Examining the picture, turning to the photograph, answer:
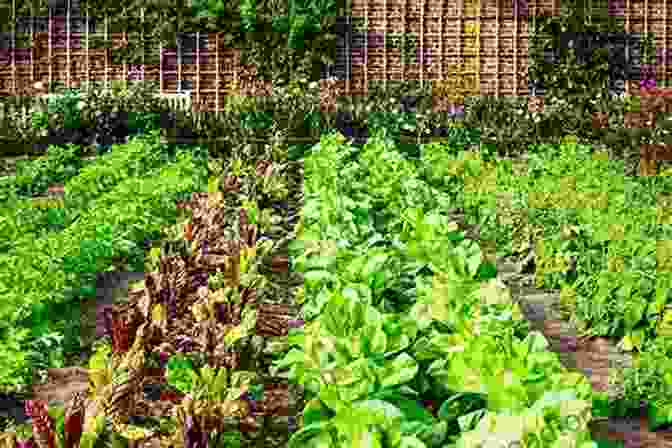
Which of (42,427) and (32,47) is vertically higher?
(32,47)

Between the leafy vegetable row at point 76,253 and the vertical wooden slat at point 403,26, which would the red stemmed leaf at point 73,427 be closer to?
the leafy vegetable row at point 76,253

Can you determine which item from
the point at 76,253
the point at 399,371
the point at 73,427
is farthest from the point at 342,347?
the point at 76,253

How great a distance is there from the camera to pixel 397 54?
22578 millimetres

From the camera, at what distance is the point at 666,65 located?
74.9 ft

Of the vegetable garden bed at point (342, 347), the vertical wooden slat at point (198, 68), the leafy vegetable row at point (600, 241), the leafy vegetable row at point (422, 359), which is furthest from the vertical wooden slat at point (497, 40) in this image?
the leafy vegetable row at point (422, 359)

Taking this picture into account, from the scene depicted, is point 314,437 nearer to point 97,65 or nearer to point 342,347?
point 342,347

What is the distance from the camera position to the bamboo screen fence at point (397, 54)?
22.3 m

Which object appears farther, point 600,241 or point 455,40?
point 455,40

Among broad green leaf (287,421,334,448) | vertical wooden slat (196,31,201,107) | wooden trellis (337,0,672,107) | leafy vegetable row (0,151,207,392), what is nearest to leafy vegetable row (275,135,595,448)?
broad green leaf (287,421,334,448)

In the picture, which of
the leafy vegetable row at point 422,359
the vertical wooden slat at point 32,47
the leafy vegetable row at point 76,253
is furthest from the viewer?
the vertical wooden slat at point 32,47

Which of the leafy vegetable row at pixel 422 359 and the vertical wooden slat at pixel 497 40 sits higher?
the vertical wooden slat at pixel 497 40

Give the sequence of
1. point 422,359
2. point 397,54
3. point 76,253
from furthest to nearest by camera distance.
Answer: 1. point 397,54
2. point 76,253
3. point 422,359

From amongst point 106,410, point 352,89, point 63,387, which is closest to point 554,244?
point 63,387

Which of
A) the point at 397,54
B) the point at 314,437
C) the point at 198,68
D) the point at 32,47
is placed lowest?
the point at 314,437
